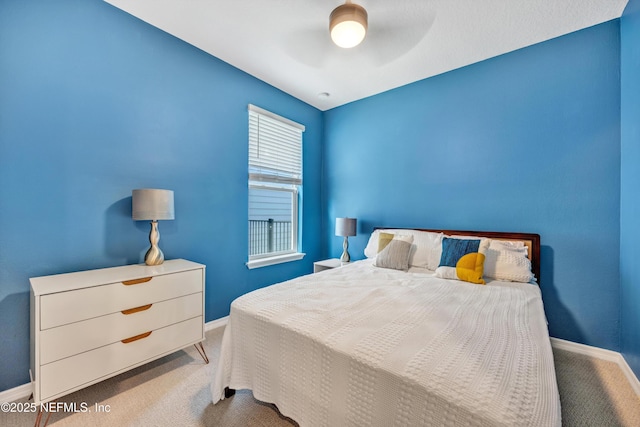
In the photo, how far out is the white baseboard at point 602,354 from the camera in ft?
5.99

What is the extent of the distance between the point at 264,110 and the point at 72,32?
169 cm

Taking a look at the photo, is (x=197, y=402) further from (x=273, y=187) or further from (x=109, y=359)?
(x=273, y=187)

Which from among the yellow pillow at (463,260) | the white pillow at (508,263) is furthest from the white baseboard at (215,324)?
the white pillow at (508,263)

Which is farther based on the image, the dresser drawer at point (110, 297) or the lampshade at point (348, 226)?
the lampshade at point (348, 226)

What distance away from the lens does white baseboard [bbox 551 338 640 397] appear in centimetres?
183

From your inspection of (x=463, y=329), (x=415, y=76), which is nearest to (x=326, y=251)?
(x=415, y=76)

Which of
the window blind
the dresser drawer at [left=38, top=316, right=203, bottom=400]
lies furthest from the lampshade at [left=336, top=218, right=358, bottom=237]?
the dresser drawer at [left=38, top=316, right=203, bottom=400]

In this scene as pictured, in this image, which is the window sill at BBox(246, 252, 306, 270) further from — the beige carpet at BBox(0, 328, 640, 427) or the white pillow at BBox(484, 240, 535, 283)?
the white pillow at BBox(484, 240, 535, 283)

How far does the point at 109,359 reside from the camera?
1.64 m

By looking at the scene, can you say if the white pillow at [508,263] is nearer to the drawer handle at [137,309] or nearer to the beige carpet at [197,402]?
the beige carpet at [197,402]

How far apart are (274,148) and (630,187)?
3269 millimetres

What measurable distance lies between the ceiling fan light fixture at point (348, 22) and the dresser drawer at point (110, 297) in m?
2.11

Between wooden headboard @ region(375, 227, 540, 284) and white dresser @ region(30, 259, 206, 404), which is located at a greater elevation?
wooden headboard @ region(375, 227, 540, 284)

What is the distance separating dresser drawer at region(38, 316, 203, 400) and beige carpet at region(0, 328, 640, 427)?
0.19 m
